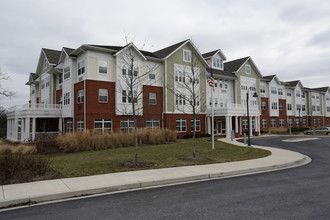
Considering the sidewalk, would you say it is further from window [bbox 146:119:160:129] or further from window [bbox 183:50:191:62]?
window [bbox 183:50:191:62]

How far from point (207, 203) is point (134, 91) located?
485 inches

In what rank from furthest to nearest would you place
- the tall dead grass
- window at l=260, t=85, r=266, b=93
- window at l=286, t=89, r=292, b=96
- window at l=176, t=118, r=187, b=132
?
window at l=286, t=89, r=292, b=96
window at l=260, t=85, r=266, b=93
window at l=176, t=118, r=187, b=132
the tall dead grass

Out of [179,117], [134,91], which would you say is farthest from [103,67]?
[179,117]

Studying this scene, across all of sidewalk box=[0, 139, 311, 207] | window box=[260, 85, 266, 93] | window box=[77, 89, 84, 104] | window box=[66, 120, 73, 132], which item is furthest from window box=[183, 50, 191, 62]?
sidewalk box=[0, 139, 311, 207]

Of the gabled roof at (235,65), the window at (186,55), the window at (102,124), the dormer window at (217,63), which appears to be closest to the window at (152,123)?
the window at (102,124)

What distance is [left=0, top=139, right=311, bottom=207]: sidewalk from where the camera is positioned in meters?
6.86

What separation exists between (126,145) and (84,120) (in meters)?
6.77

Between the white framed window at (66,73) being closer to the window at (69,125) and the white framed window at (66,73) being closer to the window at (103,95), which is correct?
the window at (69,125)

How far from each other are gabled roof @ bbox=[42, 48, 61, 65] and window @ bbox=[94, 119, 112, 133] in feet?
41.8

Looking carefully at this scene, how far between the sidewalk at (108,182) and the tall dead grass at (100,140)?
9.87 metres

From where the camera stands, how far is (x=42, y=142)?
1877 centimetres

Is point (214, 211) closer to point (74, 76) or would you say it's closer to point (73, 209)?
point (73, 209)

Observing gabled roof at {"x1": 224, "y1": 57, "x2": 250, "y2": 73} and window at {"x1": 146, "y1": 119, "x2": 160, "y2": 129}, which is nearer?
window at {"x1": 146, "y1": 119, "x2": 160, "y2": 129}

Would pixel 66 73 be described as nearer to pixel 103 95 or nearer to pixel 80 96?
pixel 80 96
